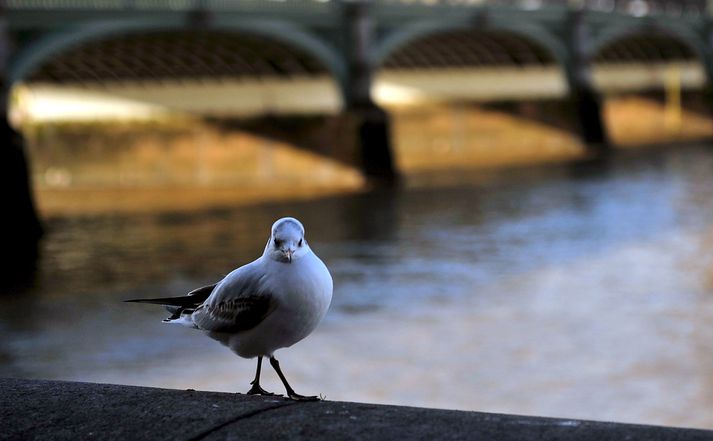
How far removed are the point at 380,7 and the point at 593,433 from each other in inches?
997

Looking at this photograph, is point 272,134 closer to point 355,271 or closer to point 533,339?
point 355,271

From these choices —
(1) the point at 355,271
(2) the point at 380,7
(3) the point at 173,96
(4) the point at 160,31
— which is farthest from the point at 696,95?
(1) the point at 355,271

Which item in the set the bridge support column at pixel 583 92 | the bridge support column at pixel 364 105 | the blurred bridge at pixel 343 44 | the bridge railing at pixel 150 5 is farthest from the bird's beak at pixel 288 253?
the bridge support column at pixel 583 92

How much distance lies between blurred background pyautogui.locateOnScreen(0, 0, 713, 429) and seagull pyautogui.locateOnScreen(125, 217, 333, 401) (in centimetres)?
514

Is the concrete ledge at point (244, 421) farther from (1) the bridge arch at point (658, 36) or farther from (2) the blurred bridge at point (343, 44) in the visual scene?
(1) the bridge arch at point (658, 36)

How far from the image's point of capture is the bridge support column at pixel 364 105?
84.3ft

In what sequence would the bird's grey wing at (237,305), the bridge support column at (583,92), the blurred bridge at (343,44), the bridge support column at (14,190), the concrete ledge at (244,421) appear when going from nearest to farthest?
the concrete ledge at (244,421) → the bird's grey wing at (237,305) → the bridge support column at (14,190) → the blurred bridge at (343,44) → the bridge support column at (583,92)

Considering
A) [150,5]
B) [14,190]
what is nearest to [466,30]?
[150,5]

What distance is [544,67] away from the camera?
37094mm

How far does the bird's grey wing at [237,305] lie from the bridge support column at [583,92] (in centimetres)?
3132

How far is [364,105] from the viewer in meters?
26.3

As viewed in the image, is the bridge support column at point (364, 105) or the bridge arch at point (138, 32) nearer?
the bridge arch at point (138, 32)

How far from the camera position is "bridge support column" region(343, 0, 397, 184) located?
25703mm

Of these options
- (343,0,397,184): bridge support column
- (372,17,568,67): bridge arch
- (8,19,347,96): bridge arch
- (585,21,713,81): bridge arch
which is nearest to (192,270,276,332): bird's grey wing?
(8,19,347,96): bridge arch
